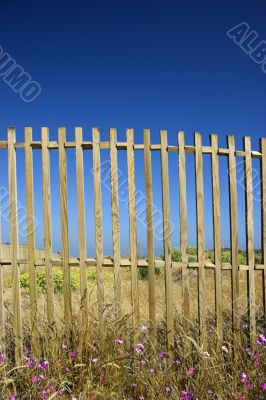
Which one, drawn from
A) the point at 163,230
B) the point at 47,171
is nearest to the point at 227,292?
the point at 163,230

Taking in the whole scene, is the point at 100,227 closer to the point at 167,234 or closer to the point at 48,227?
the point at 48,227

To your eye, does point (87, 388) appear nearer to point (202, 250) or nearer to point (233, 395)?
point (233, 395)

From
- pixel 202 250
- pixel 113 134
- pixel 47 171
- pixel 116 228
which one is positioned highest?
pixel 113 134

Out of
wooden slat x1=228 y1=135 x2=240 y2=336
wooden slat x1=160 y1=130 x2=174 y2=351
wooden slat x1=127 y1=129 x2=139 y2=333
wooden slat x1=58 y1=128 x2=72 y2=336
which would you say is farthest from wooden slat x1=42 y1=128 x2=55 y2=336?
wooden slat x1=228 y1=135 x2=240 y2=336

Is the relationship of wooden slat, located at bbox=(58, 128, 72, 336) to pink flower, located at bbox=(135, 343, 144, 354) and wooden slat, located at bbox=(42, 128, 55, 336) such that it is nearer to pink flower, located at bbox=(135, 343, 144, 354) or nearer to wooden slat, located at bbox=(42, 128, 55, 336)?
wooden slat, located at bbox=(42, 128, 55, 336)

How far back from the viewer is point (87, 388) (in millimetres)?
3141

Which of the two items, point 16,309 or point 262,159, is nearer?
point 16,309

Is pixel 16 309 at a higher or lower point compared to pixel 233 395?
higher

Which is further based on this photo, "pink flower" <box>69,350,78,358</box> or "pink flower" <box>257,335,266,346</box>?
"pink flower" <box>257,335,266,346</box>

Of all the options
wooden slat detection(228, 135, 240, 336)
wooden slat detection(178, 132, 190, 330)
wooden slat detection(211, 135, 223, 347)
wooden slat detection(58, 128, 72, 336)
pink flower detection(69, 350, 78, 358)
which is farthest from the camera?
wooden slat detection(228, 135, 240, 336)

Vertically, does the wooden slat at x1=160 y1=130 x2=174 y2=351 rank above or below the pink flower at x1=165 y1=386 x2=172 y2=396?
above

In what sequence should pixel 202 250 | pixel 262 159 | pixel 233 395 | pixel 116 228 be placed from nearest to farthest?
pixel 233 395 → pixel 116 228 → pixel 202 250 → pixel 262 159

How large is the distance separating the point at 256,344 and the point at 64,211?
2.25 metres

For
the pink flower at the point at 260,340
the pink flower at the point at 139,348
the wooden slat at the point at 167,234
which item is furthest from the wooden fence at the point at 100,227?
the pink flower at the point at 260,340
